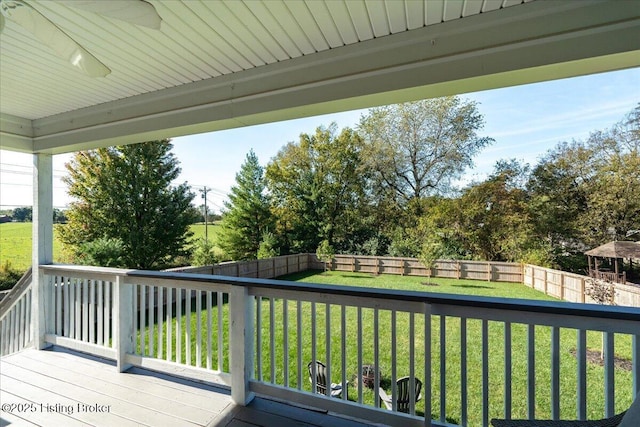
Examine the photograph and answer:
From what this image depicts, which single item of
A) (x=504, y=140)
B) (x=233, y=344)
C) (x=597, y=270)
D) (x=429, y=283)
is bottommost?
(x=429, y=283)

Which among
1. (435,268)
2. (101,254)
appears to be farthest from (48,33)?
(435,268)

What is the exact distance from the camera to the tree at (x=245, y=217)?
12.6m

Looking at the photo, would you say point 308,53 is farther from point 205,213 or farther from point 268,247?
point 205,213

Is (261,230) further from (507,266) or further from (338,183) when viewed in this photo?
(507,266)

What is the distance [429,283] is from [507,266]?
2728 millimetres

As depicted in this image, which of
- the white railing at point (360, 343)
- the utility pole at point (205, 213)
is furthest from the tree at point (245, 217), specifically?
the white railing at point (360, 343)

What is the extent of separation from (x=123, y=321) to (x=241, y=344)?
4.03 feet

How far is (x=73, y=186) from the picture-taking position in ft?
31.1

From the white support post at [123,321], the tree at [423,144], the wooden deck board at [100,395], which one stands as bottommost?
the wooden deck board at [100,395]

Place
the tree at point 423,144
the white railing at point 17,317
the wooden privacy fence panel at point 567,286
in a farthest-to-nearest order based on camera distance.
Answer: the tree at point 423,144 < the wooden privacy fence panel at point 567,286 < the white railing at point 17,317

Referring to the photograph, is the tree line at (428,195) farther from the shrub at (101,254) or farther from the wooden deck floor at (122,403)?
the wooden deck floor at (122,403)

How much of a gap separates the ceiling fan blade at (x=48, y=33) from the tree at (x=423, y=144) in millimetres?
12618

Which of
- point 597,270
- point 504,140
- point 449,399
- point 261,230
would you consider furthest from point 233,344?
point 504,140

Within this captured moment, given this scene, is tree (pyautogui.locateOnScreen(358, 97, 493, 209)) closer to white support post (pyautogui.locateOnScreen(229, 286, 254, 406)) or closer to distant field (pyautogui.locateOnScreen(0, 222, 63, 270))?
distant field (pyautogui.locateOnScreen(0, 222, 63, 270))
